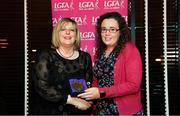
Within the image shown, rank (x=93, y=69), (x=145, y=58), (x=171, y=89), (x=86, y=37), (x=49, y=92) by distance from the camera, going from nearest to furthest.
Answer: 1. (x=49, y=92)
2. (x=93, y=69)
3. (x=86, y=37)
4. (x=145, y=58)
5. (x=171, y=89)

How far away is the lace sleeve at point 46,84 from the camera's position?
402 cm

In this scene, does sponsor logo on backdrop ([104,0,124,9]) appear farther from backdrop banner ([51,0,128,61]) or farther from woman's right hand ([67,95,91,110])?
woman's right hand ([67,95,91,110])

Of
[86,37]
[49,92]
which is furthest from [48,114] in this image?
[86,37]

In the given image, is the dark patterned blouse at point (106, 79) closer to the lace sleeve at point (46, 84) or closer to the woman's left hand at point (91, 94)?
the woman's left hand at point (91, 94)

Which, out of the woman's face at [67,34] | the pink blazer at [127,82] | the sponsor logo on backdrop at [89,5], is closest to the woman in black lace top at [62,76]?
the woman's face at [67,34]

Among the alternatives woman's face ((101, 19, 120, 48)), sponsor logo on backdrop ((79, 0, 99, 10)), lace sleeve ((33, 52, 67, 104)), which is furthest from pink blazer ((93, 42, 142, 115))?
sponsor logo on backdrop ((79, 0, 99, 10))

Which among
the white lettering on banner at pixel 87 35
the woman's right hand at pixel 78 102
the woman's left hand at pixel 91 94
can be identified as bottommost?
the woman's right hand at pixel 78 102

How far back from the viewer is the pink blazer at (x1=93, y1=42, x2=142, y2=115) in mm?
4012

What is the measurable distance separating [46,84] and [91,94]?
0.39 metres

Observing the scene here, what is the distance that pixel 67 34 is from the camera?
4.18 meters

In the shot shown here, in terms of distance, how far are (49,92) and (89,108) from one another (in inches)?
16.2

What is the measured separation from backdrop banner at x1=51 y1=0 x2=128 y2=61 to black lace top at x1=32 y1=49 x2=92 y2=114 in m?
1.19
